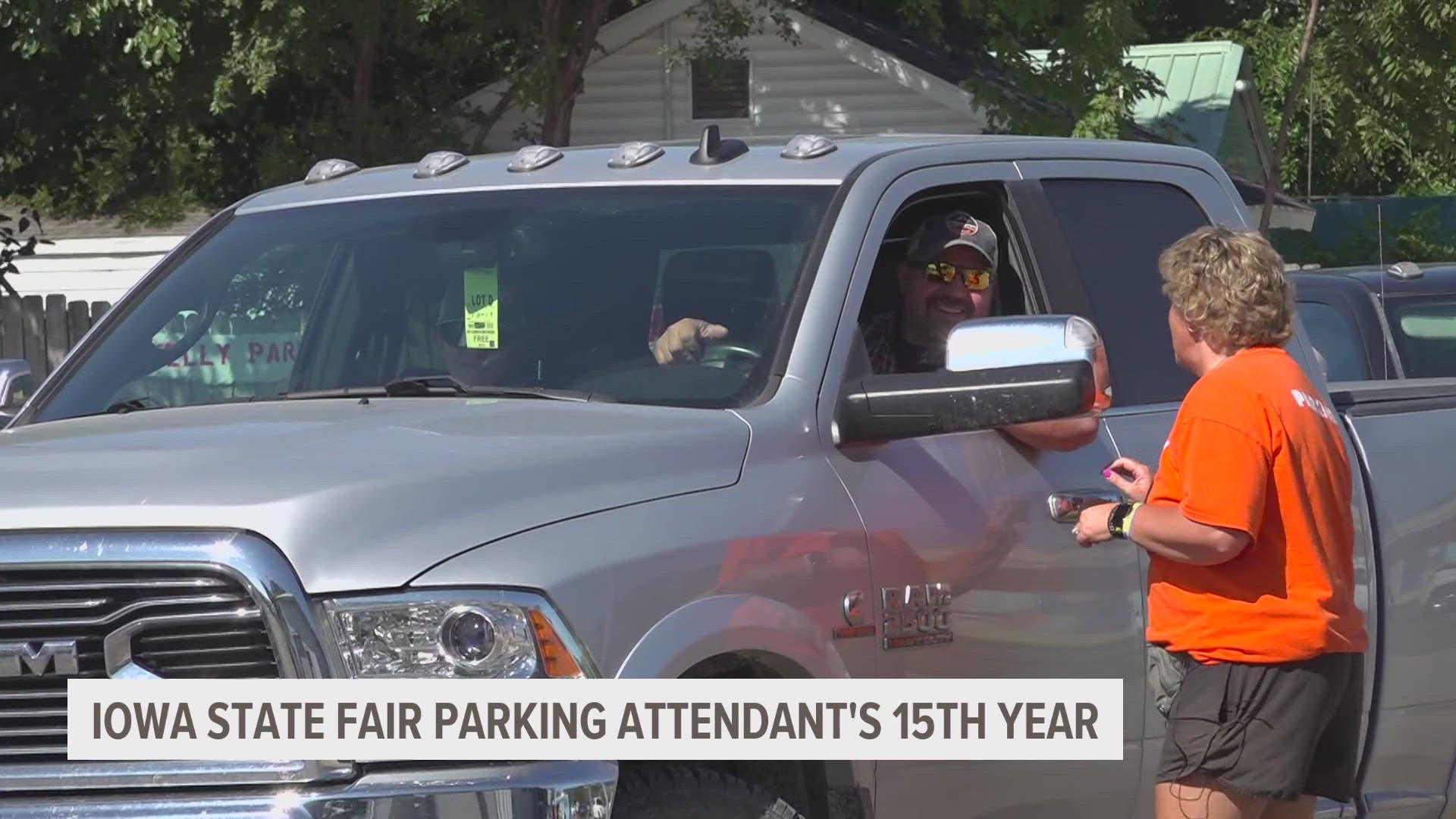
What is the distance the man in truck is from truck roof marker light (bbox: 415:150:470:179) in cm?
108

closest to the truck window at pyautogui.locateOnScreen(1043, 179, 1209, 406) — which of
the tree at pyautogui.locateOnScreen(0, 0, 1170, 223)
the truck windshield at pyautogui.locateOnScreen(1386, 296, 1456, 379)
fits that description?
the truck windshield at pyautogui.locateOnScreen(1386, 296, 1456, 379)

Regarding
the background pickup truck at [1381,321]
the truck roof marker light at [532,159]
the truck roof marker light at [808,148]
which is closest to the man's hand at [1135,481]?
the truck roof marker light at [808,148]

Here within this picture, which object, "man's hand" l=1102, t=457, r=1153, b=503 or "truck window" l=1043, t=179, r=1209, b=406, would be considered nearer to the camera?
"man's hand" l=1102, t=457, r=1153, b=503

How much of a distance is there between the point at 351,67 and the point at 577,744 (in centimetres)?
1570

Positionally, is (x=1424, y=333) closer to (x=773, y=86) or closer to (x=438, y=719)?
(x=438, y=719)

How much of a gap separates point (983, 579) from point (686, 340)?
795mm

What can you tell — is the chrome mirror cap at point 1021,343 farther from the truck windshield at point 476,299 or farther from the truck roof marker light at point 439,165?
the truck roof marker light at point 439,165

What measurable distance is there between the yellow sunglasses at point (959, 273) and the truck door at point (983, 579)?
0.48 ft

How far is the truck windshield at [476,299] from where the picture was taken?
426 cm

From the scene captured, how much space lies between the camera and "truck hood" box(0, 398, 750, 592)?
10.6ft

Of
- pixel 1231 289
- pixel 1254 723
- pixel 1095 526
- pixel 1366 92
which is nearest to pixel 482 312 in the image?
pixel 1095 526

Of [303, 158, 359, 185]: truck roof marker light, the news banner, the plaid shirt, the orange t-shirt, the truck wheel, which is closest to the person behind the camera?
the news banner

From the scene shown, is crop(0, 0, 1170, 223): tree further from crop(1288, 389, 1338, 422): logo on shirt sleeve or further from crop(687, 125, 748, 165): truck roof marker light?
crop(1288, 389, 1338, 422): logo on shirt sleeve

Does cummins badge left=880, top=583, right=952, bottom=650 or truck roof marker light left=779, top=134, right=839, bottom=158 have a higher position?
truck roof marker light left=779, top=134, right=839, bottom=158
